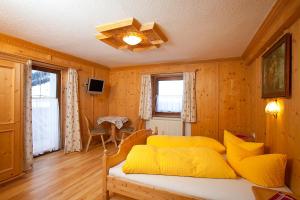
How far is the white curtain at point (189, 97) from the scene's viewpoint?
13.4 ft

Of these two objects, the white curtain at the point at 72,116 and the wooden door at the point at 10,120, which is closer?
the wooden door at the point at 10,120

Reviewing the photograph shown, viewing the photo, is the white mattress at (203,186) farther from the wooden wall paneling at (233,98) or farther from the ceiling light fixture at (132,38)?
the wooden wall paneling at (233,98)

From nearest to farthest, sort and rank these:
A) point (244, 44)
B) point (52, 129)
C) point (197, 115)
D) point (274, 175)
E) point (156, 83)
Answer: point (274, 175), point (244, 44), point (52, 129), point (197, 115), point (156, 83)

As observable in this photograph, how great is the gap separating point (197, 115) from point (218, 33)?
7.15 feet

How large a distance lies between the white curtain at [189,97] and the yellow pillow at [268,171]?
2.45 metres

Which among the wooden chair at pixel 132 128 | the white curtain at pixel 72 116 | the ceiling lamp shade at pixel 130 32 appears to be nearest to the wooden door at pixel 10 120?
the white curtain at pixel 72 116

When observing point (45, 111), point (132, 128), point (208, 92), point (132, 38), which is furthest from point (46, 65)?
point (208, 92)

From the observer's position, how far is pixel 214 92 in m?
3.96

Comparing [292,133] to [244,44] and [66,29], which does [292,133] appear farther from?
[66,29]

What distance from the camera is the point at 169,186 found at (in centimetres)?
164

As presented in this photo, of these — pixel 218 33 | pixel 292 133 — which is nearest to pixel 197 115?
pixel 218 33

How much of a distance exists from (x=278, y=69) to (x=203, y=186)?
60.2 inches

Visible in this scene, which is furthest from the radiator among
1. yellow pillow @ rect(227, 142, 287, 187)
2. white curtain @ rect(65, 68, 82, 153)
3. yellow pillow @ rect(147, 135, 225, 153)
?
yellow pillow @ rect(227, 142, 287, 187)

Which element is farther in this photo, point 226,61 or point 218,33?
point 226,61
